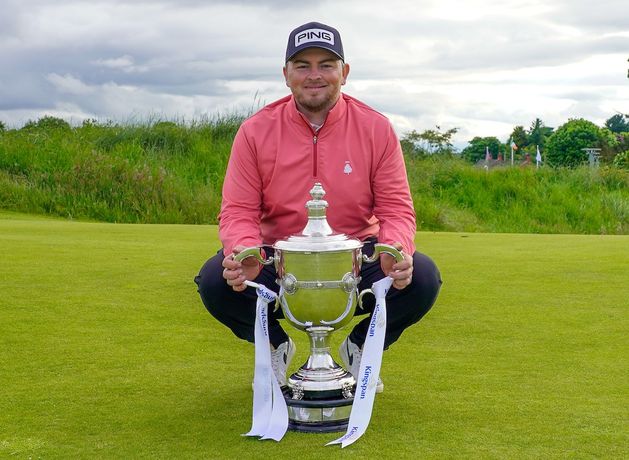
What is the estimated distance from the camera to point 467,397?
314cm

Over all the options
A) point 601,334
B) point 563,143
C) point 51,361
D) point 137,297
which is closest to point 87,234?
point 137,297

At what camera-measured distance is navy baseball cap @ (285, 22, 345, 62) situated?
3074mm

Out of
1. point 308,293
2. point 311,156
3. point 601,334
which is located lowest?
point 601,334

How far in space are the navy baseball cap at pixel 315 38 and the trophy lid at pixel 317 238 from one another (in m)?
0.49

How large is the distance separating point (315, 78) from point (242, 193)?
1.50ft

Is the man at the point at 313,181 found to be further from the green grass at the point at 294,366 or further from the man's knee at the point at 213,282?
the green grass at the point at 294,366

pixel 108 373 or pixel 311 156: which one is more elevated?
pixel 311 156

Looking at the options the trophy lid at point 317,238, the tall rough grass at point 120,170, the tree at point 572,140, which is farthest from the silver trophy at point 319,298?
the tree at point 572,140

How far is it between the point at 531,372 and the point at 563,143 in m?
52.5

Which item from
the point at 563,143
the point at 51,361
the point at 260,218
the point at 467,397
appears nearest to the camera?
the point at 467,397

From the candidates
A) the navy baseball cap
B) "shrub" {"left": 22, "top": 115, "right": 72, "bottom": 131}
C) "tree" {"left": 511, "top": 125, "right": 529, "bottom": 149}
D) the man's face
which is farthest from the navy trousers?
"tree" {"left": 511, "top": 125, "right": 529, "bottom": 149}

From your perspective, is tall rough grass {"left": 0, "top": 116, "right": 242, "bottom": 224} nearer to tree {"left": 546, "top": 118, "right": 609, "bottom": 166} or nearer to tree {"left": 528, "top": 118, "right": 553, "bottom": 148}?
tree {"left": 546, "top": 118, "right": 609, "bottom": 166}

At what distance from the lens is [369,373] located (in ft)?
9.32

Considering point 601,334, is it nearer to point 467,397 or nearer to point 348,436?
point 467,397
